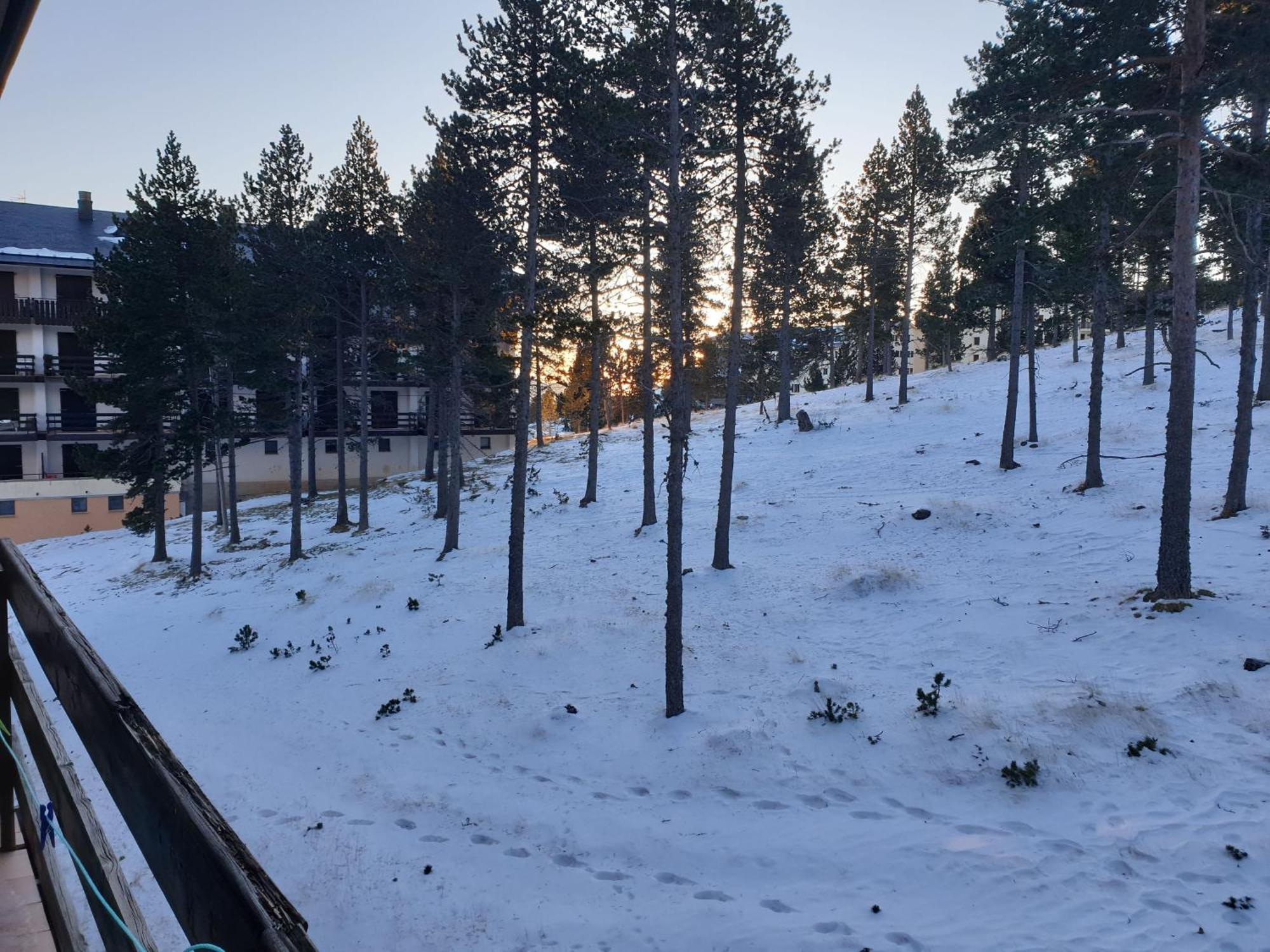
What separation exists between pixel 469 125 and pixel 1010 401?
19465 mm

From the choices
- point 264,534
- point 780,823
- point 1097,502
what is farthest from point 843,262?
point 780,823

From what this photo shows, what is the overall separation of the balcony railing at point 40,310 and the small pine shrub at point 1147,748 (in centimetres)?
4343

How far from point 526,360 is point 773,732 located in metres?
9.74

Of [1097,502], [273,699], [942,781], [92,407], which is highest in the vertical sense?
[92,407]

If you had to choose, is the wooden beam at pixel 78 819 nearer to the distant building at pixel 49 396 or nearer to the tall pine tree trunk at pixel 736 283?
the tall pine tree trunk at pixel 736 283

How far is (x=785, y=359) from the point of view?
124 feet

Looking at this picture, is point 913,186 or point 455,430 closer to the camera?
point 455,430

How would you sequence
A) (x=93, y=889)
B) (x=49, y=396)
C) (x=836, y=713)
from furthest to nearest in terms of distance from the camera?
(x=49, y=396) → (x=836, y=713) → (x=93, y=889)

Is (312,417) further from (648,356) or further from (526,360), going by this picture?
(648,356)

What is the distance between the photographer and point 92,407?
120 ft

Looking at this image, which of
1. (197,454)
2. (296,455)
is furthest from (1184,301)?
(197,454)

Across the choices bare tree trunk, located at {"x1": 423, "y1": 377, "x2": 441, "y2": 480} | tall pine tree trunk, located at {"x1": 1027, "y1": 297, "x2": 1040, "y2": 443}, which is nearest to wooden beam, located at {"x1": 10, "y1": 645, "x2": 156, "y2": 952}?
tall pine tree trunk, located at {"x1": 1027, "y1": 297, "x2": 1040, "y2": 443}

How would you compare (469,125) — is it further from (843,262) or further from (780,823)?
(843,262)

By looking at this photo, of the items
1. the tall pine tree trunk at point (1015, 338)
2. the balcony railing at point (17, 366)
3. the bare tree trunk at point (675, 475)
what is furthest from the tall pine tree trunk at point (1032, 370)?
the balcony railing at point (17, 366)
